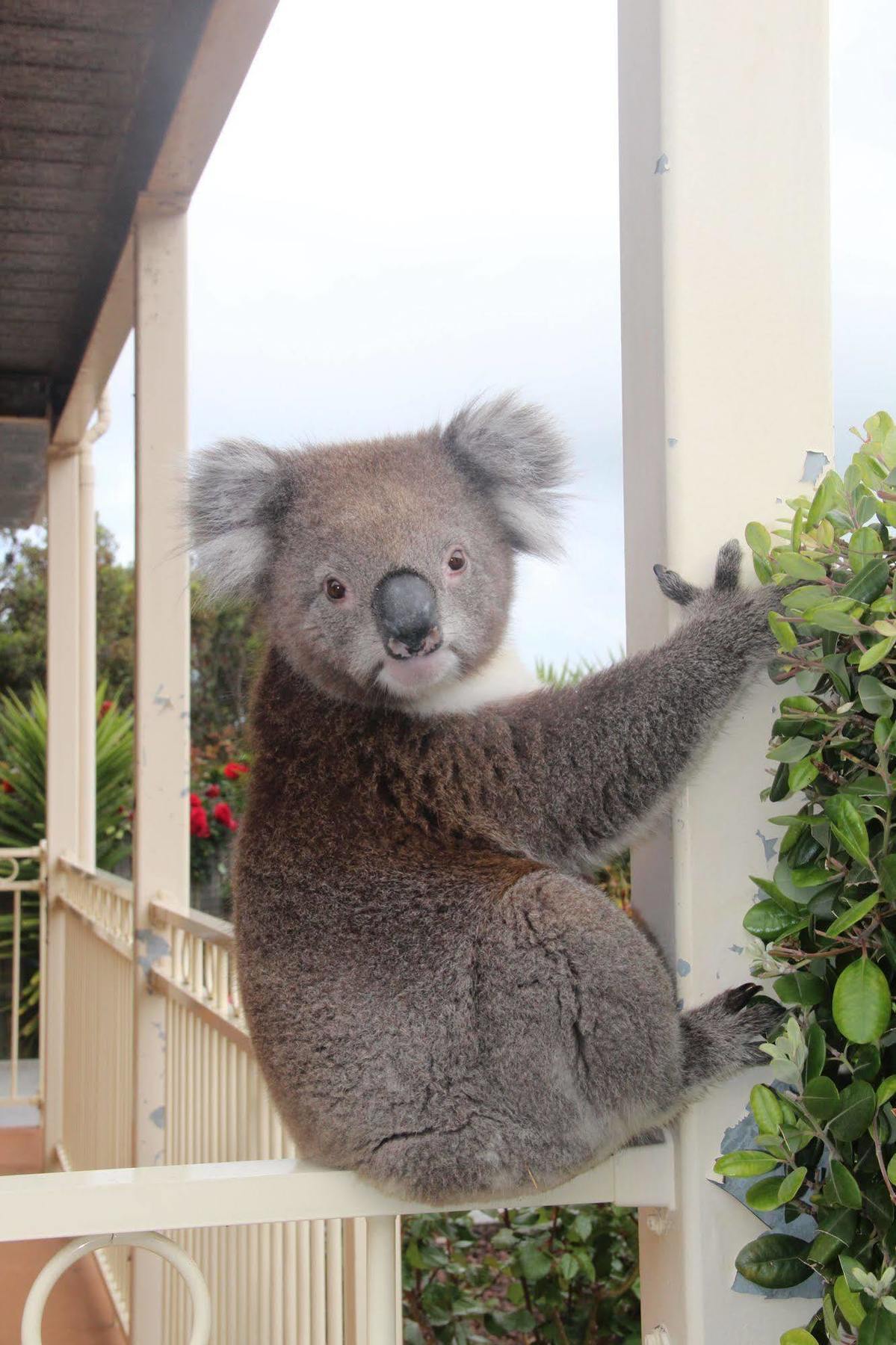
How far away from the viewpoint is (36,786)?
6.97 m

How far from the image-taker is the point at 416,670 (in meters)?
1.35

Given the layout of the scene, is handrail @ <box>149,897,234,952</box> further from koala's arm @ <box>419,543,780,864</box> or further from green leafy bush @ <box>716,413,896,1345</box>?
green leafy bush @ <box>716,413,896,1345</box>

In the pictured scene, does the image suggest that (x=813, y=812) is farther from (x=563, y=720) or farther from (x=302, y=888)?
(x=302, y=888)

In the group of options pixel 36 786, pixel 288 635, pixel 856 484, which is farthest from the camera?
pixel 36 786

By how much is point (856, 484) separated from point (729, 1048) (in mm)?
523

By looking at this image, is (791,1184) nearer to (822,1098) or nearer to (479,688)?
(822,1098)

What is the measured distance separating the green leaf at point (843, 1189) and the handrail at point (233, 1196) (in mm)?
263

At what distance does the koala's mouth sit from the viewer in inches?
52.8

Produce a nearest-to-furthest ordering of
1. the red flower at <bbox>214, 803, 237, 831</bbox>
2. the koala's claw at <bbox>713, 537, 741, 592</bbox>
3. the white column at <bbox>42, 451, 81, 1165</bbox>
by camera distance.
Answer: the koala's claw at <bbox>713, 537, 741, 592</bbox>
the white column at <bbox>42, 451, 81, 1165</bbox>
the red flower at <bbox>214, 803, 237, 831</bbox>

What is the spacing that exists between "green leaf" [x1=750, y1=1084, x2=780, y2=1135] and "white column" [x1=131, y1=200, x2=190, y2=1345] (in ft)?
7.28

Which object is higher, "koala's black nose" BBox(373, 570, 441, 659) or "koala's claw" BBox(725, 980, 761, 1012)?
"koala's black nose" BBox(373, 570, 441, 659)

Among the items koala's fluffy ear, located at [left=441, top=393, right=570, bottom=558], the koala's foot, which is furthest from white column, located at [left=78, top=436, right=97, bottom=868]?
the koala's foot

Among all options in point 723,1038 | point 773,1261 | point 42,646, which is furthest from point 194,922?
point 42,646

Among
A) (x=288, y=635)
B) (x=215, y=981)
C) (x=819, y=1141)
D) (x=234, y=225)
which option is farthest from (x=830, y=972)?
(x=234, y=225)
